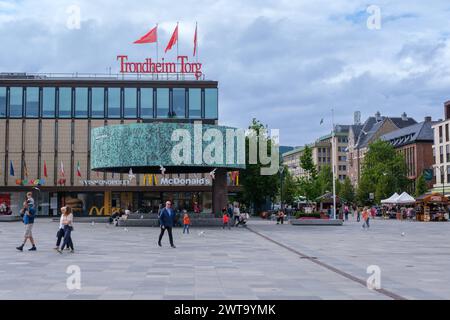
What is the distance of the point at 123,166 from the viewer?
4284cm

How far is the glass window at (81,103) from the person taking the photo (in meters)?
73.9

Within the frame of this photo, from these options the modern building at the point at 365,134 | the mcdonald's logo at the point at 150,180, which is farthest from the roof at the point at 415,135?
the mcdonald's logo at the point at 150,180

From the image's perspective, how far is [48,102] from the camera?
73.4 m

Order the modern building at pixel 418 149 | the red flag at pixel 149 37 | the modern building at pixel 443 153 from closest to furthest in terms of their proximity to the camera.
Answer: the red flag at pixel 149 37
the modern building at pixel 443 153
the modern building at pixel 418 149

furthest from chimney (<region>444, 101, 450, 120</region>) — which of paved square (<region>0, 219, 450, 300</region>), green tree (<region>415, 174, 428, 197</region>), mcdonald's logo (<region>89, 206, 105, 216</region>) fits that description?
paved square (<region>0, 219, 450, 300</region>)

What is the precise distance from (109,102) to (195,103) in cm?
1043

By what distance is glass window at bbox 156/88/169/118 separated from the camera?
245 ft

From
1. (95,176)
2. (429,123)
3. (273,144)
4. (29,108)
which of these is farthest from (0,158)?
(429,123)

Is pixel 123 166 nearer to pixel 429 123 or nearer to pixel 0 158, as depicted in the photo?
pixel 0 158

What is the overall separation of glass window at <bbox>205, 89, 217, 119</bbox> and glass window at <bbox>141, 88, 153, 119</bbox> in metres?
6.84

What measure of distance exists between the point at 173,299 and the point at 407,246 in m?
16.8

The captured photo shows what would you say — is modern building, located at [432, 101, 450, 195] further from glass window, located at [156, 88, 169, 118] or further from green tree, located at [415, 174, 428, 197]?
glass window, located at [156, 88, 169, 118]

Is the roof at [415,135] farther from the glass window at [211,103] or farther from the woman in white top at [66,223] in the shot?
Result: the woman in white top at [66,223]

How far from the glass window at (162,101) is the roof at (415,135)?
52.8 meters
